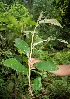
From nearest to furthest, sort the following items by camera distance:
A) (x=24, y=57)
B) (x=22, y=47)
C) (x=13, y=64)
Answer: (x=13, y=64) → (x=22, y=47) → (x=24, y=57)

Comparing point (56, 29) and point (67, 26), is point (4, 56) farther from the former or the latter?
point (56, 29)

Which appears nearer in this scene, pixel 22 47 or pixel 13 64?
pixel 13 64

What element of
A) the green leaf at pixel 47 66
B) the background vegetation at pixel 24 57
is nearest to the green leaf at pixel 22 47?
the background vegetation at pixel 24 57

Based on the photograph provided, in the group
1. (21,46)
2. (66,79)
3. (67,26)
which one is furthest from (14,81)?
(67,26)

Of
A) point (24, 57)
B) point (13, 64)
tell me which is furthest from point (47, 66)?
point (24, 57)

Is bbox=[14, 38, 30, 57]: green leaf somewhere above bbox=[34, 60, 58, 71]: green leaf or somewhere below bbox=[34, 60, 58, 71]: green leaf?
above

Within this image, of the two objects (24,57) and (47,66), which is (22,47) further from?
(24,57)

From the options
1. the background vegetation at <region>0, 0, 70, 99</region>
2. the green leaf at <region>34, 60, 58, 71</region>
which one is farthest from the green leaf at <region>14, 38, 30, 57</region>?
the green leaf at <region>34, 60, 58, 71</region>

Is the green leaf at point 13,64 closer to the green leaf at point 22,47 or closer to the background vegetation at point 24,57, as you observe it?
the background vegetation at point 24,57

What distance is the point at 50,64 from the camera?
1249 millimetres

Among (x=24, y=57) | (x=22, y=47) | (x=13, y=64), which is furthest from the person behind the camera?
(x=24, y=57)

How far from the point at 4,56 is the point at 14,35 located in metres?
0.51

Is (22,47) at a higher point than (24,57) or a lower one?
higher

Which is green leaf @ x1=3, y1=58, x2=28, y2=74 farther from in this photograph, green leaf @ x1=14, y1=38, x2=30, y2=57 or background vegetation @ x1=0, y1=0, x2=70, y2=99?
green leaf @ x1=14, y1=38, x2=30, y2=57
